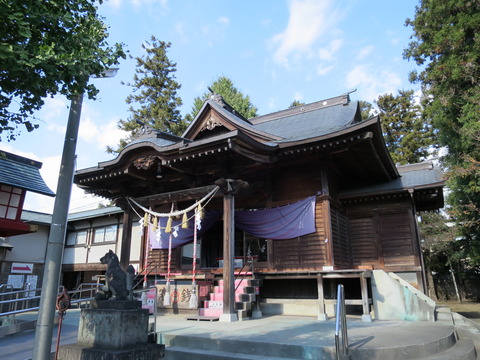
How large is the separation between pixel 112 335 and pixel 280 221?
264 inches

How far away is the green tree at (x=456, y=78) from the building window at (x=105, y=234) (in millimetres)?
15947

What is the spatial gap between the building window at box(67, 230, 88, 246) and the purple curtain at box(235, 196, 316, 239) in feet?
41.4

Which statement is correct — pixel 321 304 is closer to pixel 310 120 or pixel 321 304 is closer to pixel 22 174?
pixel 310 120

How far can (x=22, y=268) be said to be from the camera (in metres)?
17.8

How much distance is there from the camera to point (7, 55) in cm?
331

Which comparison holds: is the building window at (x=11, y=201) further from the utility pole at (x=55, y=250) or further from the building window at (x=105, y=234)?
the utility pole at (x=55, y=250)

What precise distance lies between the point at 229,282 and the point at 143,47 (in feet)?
81.2

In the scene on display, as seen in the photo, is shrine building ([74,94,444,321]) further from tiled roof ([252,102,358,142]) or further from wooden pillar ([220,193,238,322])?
tiled roof ([252,102,358,142])

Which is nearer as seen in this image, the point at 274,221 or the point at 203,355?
the point at 203,355

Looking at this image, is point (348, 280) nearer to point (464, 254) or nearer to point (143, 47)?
point (464, 254)

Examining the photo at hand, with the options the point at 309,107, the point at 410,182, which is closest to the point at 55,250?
the point at 410,182

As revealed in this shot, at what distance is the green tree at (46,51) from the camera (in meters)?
3.50

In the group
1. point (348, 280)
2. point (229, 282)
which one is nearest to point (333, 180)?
point (348, 280)

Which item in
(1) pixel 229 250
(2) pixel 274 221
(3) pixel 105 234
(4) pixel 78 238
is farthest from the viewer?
(4) pixel 78 238
